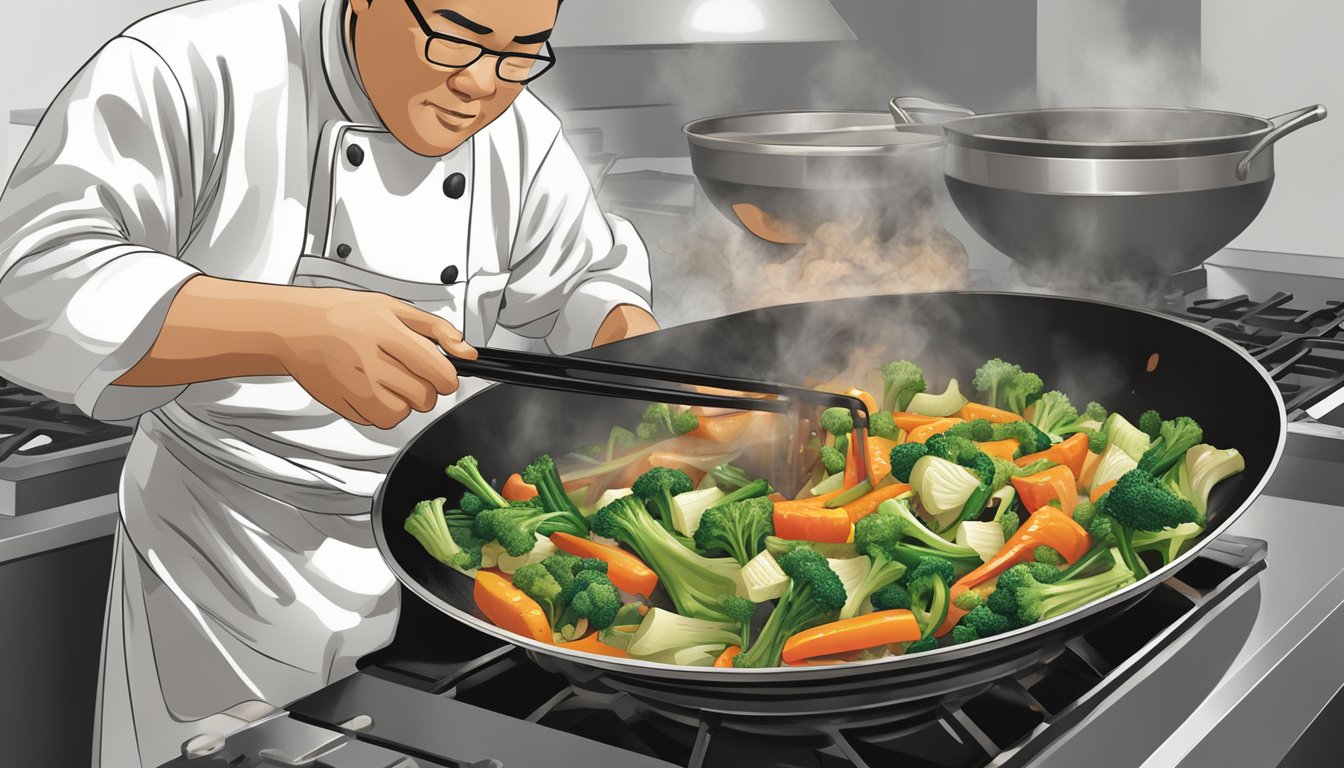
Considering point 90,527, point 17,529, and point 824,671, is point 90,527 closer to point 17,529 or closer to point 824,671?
point 17,529

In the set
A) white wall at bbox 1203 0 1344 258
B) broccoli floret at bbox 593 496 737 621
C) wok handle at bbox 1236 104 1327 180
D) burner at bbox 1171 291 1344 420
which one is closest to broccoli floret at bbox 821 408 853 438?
broccoli floret at bbox 593 496 737 621

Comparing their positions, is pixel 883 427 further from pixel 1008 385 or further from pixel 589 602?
pixel 589 602

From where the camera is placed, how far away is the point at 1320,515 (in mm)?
1067

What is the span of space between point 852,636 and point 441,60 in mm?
702

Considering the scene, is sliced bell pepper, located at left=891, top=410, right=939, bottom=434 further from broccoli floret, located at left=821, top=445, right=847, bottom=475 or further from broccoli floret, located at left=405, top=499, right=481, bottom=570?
broccoli floret, located at left=405, top=499, right=481, bottom=570

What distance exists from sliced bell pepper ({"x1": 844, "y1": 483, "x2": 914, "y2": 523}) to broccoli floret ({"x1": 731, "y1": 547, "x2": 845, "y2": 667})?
17 cm

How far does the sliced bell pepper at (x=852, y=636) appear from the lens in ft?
2.50

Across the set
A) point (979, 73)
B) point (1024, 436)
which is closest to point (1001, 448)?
point (1024, 436)

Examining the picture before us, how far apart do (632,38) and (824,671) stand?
155 cm

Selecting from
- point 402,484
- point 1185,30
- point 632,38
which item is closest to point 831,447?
point 402,484

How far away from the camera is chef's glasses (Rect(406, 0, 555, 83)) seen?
113 cm

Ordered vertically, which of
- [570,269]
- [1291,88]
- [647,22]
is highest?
[647,22]

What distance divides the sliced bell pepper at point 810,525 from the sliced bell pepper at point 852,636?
15 centimetres

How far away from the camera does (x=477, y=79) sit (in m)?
1.17
